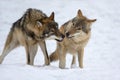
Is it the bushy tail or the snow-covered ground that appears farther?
the bushy tail

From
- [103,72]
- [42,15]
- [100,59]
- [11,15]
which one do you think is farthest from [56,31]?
[11,15]

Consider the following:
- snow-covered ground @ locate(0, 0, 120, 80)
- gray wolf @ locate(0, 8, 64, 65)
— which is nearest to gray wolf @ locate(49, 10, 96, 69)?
snow-covered ground @ locate(0, 0, 120, 80)

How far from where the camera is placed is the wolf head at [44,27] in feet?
28.2

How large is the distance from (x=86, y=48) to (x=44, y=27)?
4953mm

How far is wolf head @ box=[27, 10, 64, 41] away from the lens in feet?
28.2

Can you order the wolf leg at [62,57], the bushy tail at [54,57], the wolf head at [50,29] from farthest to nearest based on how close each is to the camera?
1. the bushy tail at [54,57]
2. the wolf leg at [62,57]
3. the wolf head at [50,29]

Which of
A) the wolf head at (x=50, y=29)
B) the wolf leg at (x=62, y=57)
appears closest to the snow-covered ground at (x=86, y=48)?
the wolf leg at (x=62, y=57)

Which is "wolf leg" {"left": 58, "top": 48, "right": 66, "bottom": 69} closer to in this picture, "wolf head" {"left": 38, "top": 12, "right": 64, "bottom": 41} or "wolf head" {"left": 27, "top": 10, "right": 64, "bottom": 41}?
"wolf head" {"left": 27, "top": 10, "right": 64, "bottom": 41}

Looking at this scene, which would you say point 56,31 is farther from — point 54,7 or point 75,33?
point 54,7

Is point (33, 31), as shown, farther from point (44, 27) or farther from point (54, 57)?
point (54, 57)

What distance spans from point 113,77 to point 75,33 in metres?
2.72

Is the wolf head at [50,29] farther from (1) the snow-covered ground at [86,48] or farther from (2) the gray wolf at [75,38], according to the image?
(2) the gray wolf at [75,38]

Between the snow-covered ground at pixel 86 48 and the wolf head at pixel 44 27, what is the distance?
0.66 metres

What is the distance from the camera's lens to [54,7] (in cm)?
1759
